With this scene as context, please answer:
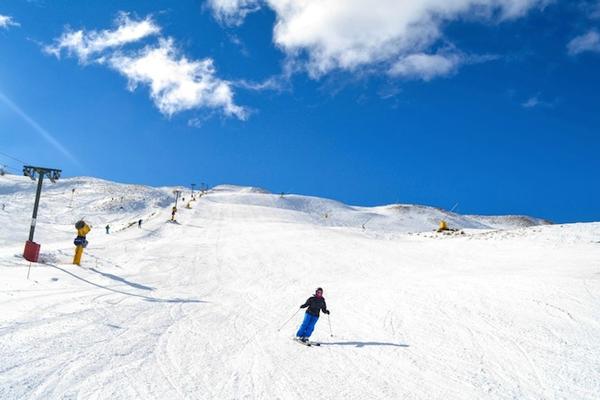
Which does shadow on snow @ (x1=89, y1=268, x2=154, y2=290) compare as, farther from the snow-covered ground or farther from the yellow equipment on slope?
the yellow equipment on slope

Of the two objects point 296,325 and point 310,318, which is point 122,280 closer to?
point 296,325

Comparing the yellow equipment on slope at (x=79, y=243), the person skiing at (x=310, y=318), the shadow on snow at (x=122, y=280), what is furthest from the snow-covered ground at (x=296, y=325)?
the yellow equipment on slope at (x=79, y=243)

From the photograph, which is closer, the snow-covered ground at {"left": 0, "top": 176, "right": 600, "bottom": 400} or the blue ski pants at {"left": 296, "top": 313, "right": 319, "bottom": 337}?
the snow-covered ground at {"left": 0, "top": 176, "right": 600, "bottom": 400}

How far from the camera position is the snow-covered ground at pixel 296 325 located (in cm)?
796

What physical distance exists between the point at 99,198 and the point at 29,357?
7618 centimetres

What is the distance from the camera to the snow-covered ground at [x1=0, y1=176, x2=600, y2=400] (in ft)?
26.1

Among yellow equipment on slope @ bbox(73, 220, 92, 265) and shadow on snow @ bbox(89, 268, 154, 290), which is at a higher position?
yellow equipment on slope @ bbox(73, 220, 92, 265)

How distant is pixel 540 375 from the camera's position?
9.22m

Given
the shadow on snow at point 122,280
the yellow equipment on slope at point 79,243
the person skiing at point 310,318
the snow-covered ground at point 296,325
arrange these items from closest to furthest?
the snow-covered ground at point 296,325
the person skiing at point 310,318
the shadow on snow at point 122,280
the yellow equipment on slope at point 79,243

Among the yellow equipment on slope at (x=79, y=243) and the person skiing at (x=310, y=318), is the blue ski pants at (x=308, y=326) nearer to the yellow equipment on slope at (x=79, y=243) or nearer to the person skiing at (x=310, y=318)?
the person skiing at (x=310, y=318)

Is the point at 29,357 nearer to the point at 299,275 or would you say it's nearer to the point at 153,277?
the point at 153,277

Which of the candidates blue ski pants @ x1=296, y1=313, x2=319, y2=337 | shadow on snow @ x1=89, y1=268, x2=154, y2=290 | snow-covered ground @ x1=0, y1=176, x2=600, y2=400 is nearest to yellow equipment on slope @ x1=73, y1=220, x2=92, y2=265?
snow-covered ground @ x1=0, y1=176, x2=600, y2=400

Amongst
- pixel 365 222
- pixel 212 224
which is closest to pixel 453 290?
pixel 212 224

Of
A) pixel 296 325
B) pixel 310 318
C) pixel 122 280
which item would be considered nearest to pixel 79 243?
pixel 122 280
